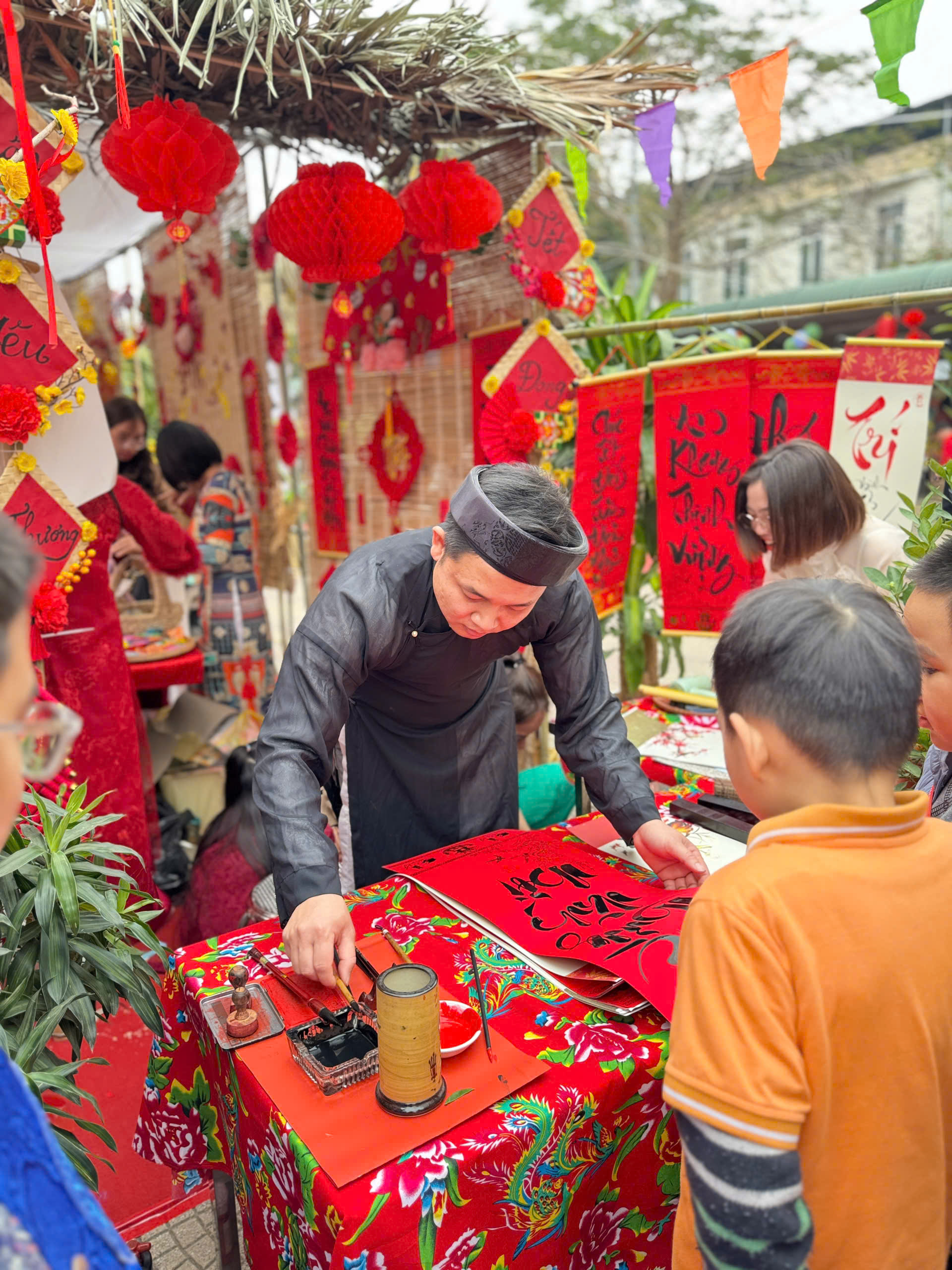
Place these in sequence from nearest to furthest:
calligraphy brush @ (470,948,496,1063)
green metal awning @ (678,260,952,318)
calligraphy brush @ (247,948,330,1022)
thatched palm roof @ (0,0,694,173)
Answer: calligraphy brush @ (470,948,496,1063) → calligraphy brush @ (247,948,330,1022) → thatched palm roof @ (0,0,694,173) → green metal awning @ (678,260,952,318)

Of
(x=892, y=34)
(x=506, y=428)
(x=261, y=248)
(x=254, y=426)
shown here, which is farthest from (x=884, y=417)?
(x=254, y=426)

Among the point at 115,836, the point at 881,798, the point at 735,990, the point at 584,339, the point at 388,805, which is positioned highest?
the point at 584,339

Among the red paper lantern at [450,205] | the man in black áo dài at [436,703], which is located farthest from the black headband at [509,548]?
the red paper lantern at [450,205]

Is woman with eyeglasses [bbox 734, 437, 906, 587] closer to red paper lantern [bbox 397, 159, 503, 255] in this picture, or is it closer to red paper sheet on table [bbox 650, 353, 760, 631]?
red paper sheet on table [bbox 650, 353, 760, 631]

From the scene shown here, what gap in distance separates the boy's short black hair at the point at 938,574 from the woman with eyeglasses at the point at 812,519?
115 cm

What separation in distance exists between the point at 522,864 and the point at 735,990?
0.94m

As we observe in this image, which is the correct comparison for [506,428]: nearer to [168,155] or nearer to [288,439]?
[168,155]

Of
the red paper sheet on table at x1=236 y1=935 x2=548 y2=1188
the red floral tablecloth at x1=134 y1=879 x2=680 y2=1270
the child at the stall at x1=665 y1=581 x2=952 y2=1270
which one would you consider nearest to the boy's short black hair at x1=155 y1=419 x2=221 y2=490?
the red floral tablecloth at x1=134 y1=879 x2=680 y2=1270

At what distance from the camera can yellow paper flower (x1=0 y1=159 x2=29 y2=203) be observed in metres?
2.13

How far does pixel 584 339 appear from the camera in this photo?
387cm

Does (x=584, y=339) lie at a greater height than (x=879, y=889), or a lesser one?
greater

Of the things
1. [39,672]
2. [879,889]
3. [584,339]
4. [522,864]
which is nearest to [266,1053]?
[522,864]

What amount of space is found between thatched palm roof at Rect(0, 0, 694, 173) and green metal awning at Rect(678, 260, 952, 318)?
110 inches

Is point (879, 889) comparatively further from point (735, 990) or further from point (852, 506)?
point (852, 506)
